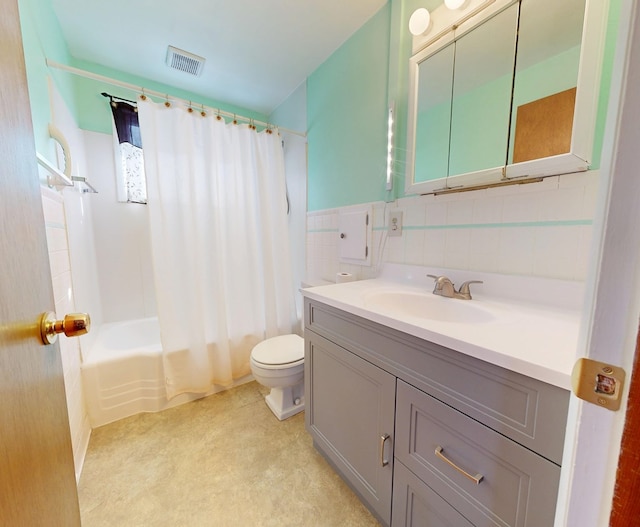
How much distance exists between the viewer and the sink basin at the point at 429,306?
952mm

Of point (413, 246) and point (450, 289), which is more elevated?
point (413, 246)

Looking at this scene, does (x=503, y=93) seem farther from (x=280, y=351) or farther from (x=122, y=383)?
(x=122, y=383)

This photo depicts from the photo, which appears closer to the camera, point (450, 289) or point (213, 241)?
point (450, 289)

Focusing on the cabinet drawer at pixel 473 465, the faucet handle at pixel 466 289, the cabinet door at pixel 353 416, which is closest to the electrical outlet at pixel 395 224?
the faucet handle at pixel 466 289

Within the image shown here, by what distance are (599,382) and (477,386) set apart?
0.37 meters

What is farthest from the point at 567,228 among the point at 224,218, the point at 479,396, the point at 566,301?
the point at 224,218

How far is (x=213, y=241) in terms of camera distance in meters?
1.81

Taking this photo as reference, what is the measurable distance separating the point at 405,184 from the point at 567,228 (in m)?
0.68

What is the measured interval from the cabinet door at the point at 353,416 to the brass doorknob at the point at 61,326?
2.66 ft

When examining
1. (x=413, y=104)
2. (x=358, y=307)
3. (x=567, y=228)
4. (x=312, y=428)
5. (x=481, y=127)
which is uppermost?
(x=413, y=104)

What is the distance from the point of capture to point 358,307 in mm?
933

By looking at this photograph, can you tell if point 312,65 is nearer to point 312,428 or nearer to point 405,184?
point 405,184

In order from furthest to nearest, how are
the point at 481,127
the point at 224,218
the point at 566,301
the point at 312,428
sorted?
the point at 224,218, the point at 312,428, the point at 481,127, the point at 566,301

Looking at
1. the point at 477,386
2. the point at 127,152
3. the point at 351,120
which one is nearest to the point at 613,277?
the point at 477,386
